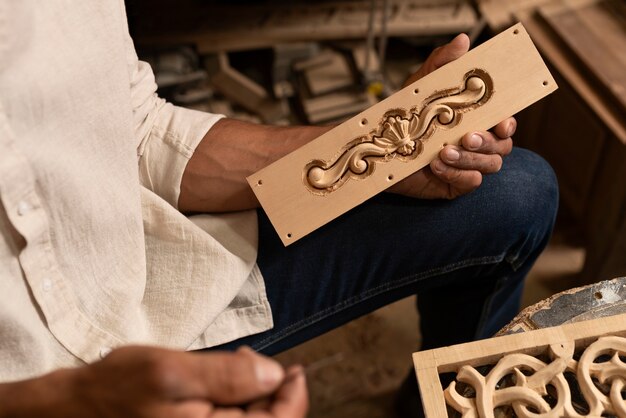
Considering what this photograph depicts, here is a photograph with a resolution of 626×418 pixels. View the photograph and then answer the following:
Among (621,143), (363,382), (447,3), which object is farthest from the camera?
(447,3)

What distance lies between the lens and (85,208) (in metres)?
0.70

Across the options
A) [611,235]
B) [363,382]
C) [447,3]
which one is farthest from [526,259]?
[447,3]

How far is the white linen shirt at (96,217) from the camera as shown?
2.12ft

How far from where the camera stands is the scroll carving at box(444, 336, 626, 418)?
0.60m

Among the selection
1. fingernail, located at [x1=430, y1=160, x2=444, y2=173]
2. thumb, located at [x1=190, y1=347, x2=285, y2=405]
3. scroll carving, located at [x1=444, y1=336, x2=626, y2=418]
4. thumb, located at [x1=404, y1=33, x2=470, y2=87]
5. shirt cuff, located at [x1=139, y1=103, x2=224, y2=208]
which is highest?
thumb, located at [x1=404, y1=33, x2=470, y2=87]

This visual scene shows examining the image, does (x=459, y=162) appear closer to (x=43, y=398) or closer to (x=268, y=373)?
(x=268, y=373)

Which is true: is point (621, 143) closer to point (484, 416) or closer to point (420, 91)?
point (420, 91)

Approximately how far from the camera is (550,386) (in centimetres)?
64

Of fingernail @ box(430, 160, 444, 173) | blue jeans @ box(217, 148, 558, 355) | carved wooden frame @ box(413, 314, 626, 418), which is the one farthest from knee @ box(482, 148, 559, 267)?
carved wooden frame @ box(413, 314, 626, 418)

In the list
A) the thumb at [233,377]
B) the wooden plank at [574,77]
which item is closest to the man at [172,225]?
the thumb at [233,377]

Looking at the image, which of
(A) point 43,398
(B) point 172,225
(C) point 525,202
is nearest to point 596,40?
(C) point 525,202

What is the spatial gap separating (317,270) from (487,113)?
301mm

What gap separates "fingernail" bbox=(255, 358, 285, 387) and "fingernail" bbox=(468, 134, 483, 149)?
437mm

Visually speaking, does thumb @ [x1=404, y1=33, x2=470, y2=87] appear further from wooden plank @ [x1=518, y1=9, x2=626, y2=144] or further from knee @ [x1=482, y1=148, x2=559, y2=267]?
wooden plank @ [x1=518, y1=9, x2=626, y2=144]
